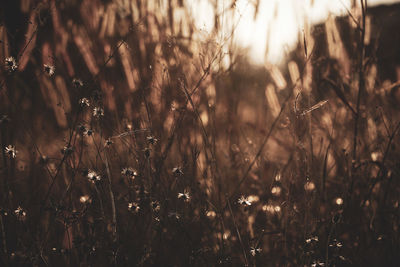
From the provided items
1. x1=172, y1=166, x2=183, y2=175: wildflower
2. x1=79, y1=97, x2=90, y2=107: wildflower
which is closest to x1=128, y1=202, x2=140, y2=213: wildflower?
x1=172, y1=166, x2=183, y2=175: wildflower

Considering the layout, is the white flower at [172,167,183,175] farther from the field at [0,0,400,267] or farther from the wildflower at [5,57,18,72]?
the wildflower at [5,57,18,72]

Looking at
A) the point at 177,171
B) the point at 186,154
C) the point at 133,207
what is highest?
the point at 186,154

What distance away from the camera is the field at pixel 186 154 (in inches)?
43.6

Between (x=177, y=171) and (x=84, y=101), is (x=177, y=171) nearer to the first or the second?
(x=177, y=171)

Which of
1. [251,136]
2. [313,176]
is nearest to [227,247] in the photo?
[313,176]

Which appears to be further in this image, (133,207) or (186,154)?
(186,154)

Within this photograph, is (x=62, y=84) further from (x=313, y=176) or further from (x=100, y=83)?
(x=313, y=176)

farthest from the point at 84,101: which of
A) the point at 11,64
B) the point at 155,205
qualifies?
the point at 155,205

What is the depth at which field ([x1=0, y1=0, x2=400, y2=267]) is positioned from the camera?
1108 mm

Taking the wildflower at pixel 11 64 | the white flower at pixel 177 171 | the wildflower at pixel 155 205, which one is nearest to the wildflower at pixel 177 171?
the white flower at pixel 177 171

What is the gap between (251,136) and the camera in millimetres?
1711

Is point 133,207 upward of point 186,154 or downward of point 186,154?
downward

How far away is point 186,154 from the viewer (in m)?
1.29

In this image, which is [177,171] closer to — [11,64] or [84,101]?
[84,101]
